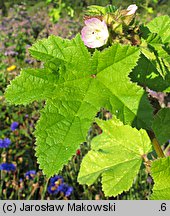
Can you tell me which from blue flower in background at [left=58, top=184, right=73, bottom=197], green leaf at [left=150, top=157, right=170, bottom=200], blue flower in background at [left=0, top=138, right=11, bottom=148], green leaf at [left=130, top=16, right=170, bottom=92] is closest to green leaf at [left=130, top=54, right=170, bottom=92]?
green leaf at [left=130, top=16, right=170, bottom=92]

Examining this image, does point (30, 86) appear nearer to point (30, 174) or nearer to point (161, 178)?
point (161, 178)

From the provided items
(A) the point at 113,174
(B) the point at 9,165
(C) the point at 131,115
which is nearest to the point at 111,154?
(A) the point at 113,174

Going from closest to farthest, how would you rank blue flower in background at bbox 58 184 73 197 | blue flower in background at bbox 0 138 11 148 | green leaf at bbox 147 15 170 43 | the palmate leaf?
the palmate leaf, green leaf at bbox 147 15 170 43, blue flower in background at bbox 58 184 73 197, blue flower in background at bbox 0 138 11 148

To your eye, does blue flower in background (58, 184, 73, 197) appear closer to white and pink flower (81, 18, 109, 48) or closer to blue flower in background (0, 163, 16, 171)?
blue flower in background (0, 163, 16, 171)

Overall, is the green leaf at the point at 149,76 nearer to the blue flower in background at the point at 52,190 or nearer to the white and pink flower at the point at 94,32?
the white and pink flower at the point at 94,32

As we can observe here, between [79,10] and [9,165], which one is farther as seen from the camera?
[79,10]

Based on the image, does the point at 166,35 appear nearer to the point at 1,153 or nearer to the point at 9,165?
the point at 9,165

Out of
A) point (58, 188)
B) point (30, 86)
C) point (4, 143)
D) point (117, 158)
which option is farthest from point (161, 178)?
point (4, 143)
